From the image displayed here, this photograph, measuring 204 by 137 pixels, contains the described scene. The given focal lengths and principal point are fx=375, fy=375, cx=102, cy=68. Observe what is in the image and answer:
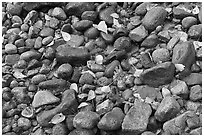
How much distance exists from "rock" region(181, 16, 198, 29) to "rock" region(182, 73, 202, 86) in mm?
331

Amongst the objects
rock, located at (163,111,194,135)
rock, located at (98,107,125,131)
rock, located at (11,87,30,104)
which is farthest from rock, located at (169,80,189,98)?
rock, located at (11,87,30,104)

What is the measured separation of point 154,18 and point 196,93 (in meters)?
0.55

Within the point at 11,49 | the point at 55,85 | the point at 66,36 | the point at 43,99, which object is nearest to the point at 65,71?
the point at 55,85

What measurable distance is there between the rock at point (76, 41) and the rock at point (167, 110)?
69cm

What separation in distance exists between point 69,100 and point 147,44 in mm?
538

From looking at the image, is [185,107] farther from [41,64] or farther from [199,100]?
[41,64]

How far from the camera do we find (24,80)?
2.08m

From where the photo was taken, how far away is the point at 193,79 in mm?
1840

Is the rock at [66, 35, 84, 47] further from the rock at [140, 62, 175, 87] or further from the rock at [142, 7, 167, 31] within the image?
the rock at [140, 62, 175, 87]

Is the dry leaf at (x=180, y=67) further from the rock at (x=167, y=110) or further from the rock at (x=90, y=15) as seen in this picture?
the rock at (x=90, y=15)

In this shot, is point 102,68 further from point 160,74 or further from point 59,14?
point 59,14

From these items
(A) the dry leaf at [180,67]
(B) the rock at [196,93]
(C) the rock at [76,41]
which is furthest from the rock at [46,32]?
(B) the rock at [196,93]

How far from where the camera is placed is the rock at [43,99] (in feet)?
6.26

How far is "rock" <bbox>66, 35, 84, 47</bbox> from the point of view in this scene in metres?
2.20
